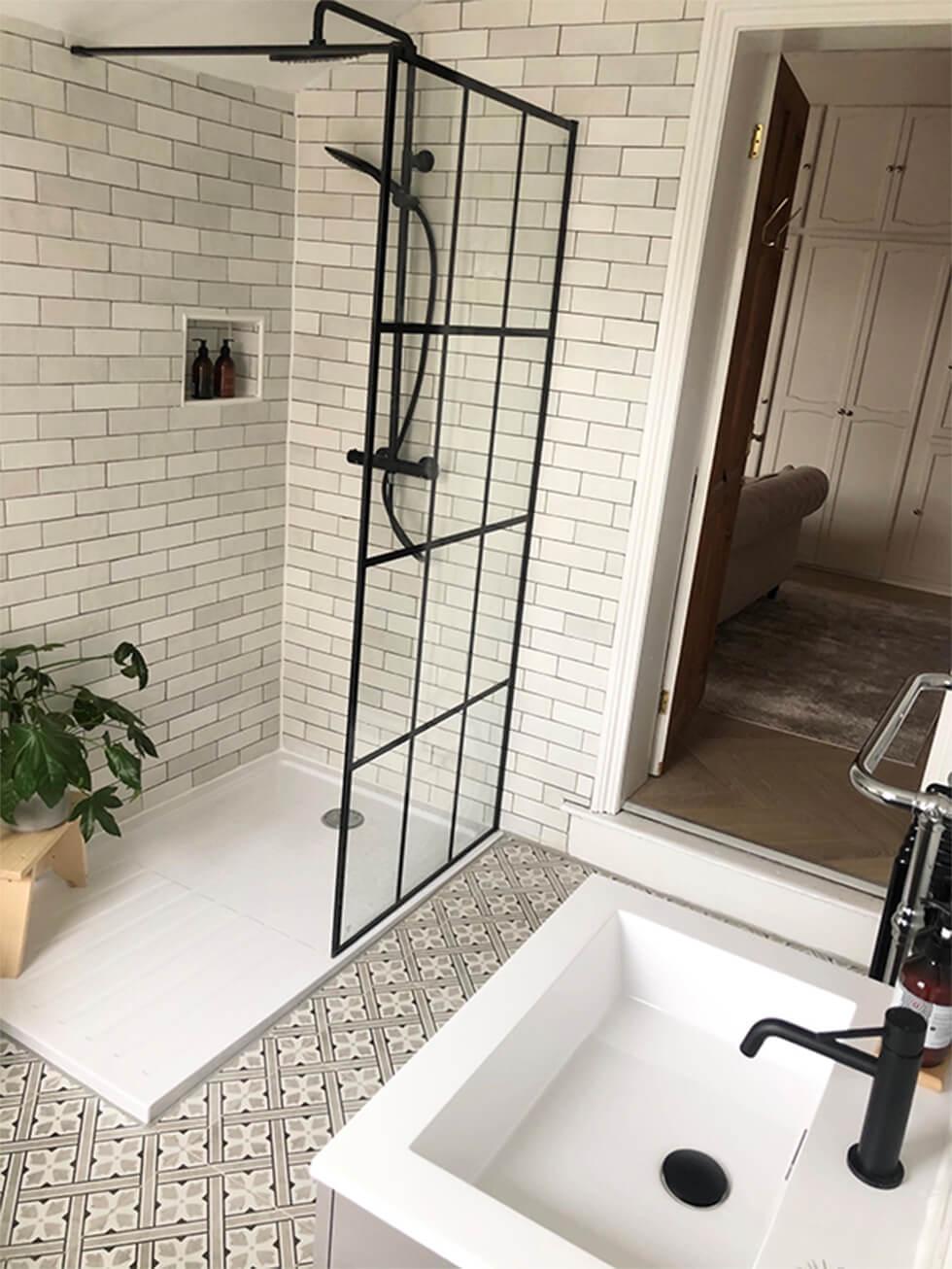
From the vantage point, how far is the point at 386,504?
8.02 feet

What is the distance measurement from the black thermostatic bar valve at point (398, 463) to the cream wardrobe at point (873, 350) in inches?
175

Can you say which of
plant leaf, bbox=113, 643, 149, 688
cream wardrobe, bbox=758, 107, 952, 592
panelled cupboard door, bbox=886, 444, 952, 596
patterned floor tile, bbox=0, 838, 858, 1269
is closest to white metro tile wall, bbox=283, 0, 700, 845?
patterned floor tile, bbox=0, 838, 858, 1269

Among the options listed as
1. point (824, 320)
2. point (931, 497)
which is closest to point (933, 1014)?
point (931, 497)

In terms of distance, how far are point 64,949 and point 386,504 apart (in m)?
1.42

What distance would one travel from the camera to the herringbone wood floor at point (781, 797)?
10.4 feet

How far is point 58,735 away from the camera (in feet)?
8.20

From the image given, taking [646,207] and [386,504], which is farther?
[646,207]

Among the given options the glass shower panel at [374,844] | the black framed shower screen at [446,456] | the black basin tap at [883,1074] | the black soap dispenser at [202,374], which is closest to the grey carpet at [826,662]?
the black framed shower screen at [446,456]

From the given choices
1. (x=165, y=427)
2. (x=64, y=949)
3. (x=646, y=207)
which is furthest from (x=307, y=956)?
(x=646, y=207)

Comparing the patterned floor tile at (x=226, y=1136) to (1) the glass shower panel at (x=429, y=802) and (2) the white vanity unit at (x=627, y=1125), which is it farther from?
(2) the white vanity unit at (x=627, y=1125)

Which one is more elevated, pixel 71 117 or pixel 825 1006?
pixel 71 117

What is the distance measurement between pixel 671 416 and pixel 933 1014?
1.93m

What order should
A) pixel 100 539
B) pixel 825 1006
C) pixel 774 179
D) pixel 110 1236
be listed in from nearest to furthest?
pixel 825 1006 < pixel 110 1236 < pixel 100 539 < pixel 774 179

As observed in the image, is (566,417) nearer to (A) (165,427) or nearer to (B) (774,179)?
(B) (774,179)
